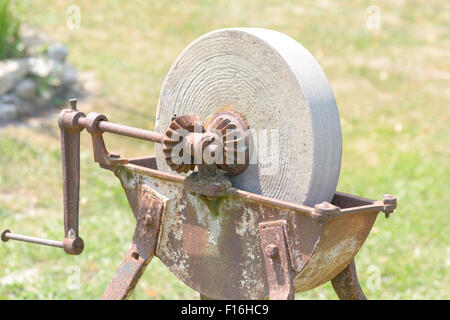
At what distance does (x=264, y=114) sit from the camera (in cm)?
307

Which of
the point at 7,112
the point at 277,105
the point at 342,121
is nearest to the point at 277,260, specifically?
the point at 277,105

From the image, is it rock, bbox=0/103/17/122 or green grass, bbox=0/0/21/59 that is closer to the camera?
rock, bbox=0/103/17/122

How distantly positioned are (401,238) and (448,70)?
489 centimetres

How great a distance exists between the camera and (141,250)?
3340 mm

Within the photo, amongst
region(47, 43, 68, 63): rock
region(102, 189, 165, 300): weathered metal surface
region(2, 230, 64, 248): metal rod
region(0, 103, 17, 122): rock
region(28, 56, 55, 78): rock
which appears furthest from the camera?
region(47, 43, 68, 63): rock

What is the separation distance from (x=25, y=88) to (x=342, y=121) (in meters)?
3.86

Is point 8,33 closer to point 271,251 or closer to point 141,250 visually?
point 141,250

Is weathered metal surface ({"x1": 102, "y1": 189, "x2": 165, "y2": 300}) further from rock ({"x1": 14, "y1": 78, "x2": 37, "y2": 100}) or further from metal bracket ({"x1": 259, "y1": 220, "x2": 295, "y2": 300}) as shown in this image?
rock ({"x1": 14, "y1": 78, "x2": 37, "y2": 100})

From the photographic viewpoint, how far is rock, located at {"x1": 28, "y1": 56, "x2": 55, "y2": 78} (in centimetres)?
779

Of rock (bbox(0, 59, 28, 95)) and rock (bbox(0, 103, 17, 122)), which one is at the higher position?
rock (bbox(0, 59, 28, 95))

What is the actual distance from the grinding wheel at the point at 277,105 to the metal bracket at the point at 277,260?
185 millimetres

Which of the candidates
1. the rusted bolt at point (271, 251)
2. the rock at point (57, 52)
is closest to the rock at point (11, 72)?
the rock at point (57, 52)

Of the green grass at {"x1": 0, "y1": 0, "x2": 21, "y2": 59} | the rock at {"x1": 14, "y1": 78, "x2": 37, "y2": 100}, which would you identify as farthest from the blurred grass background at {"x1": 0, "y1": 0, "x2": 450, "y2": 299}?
the green grass at {"x1": 0, "y1": 0, "x2": 21, "y2": 59}

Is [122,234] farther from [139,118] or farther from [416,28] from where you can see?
[416,28]
